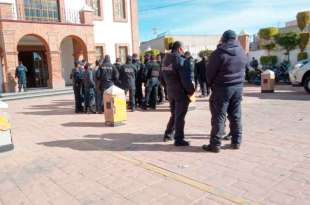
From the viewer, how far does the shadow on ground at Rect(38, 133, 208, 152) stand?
6.02 meters

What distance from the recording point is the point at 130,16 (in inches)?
1011

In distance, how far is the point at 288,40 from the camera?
2100 centimetres

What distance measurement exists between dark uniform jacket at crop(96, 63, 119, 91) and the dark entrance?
1421 cm

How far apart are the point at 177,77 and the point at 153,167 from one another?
1.78 metres

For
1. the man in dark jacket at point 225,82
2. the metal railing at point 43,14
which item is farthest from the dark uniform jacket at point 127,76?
the metal railing at point 43,14

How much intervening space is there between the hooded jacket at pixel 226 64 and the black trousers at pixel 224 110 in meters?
0.12

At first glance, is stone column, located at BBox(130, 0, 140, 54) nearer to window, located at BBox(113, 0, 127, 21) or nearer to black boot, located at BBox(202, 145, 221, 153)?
window, located at BBox(113, 0, 127, 21)

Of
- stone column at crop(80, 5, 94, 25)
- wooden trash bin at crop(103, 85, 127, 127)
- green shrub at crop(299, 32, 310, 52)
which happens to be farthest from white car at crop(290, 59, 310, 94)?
stone column at crop(80, 5, 94, 25)

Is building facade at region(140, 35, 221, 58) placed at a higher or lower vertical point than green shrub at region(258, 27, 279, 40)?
higher

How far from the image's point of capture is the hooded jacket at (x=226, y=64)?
17.4 ft

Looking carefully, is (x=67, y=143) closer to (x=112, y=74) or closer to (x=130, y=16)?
(x=112, y=74)

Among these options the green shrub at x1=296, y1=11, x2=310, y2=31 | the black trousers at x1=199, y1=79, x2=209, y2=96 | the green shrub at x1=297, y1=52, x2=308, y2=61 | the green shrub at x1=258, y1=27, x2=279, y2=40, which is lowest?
the black trousers at x1=199, y1=79, x2=209, y2=96

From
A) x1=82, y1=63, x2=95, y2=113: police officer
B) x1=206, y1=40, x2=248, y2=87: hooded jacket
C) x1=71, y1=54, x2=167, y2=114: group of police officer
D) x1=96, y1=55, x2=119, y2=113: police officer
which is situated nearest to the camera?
x1=206, y1=40, x2=248, y2=87: hooded jacket

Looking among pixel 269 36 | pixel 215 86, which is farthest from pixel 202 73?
pixel 269 36
